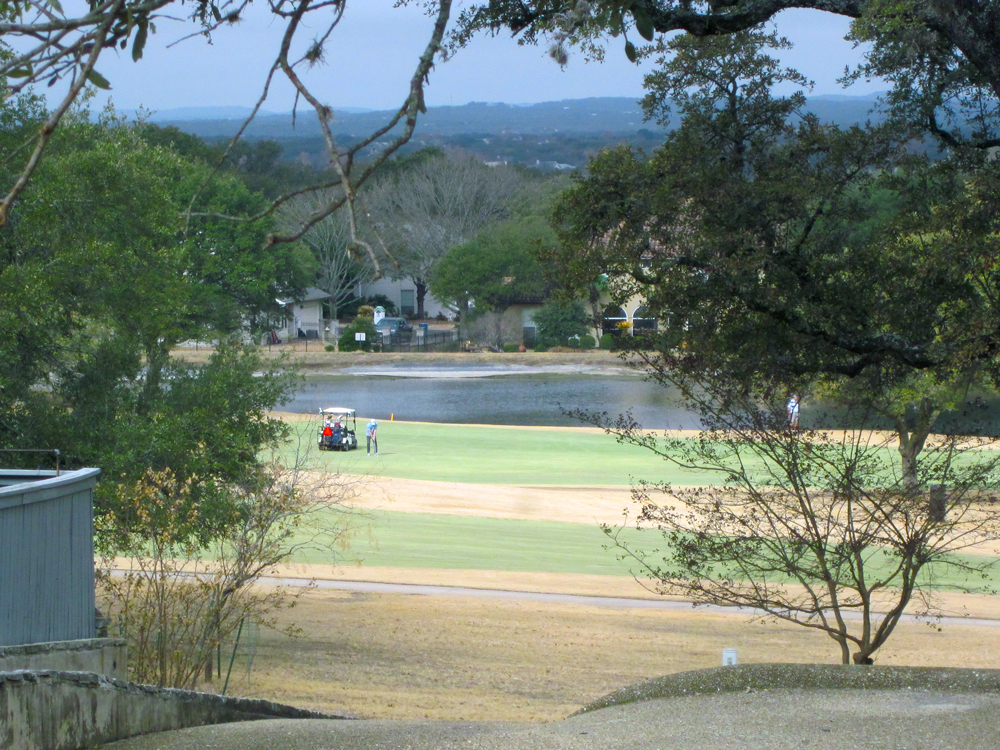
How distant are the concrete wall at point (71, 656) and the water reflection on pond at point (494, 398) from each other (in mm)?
41756

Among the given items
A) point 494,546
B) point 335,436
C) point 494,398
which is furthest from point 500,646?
point 494,398

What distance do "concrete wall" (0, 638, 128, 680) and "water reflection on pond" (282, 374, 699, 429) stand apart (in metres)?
41.8

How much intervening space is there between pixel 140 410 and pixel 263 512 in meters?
3.66

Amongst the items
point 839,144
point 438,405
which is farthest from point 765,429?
point 438,405

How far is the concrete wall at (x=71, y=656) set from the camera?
6.80 m

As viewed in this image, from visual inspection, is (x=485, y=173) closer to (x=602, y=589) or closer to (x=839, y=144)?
(x=602, y=589)

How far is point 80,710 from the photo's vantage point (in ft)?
19.1

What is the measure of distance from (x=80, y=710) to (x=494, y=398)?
181 feet

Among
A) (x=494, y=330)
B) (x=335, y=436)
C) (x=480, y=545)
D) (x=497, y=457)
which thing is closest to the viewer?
(x=480, y=545)

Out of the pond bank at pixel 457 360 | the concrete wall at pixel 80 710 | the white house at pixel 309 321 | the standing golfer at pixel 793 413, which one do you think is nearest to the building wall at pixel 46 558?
the concrete wall at pixel 80 710

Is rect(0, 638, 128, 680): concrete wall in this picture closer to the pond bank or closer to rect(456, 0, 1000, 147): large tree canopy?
rect(456, 0, 1000, 147): large tree canopy

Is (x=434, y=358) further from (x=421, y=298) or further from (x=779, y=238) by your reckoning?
(x=779, y=238)

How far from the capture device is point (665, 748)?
577 cm

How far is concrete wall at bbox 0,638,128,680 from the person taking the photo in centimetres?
680
